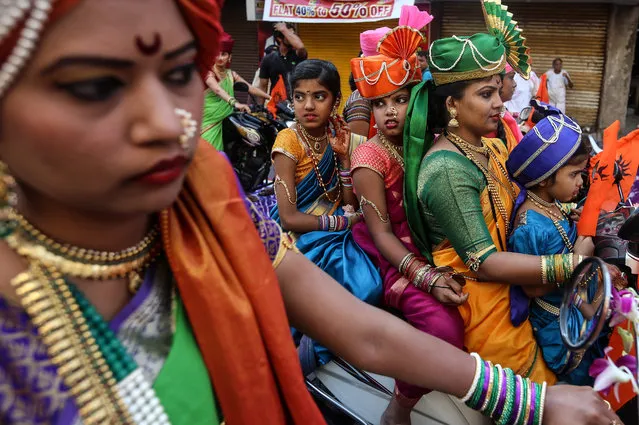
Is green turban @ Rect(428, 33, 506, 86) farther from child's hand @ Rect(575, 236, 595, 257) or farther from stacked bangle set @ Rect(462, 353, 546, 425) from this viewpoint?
stacked bangle set @ Rect(462, 353, 546, 425)

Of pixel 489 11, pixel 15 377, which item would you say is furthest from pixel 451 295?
pixel 15 377

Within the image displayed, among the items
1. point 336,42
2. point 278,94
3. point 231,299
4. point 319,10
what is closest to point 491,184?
point 231,299

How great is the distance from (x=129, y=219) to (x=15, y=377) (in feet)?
1.02

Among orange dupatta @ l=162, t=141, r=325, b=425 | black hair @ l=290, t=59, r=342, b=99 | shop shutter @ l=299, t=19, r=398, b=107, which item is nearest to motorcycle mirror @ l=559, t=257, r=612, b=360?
orange dupatta @ l=162, t=141, r=325, b=425

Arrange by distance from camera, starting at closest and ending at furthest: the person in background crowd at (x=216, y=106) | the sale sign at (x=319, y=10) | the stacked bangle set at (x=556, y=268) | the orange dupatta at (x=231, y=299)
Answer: the orange dupatta at (x=231, y=299) < the stacked bangle set at (x=556, y=268) < the person in background crowd at (x=216, y=106) < the sale sign at (x=319, y=10)

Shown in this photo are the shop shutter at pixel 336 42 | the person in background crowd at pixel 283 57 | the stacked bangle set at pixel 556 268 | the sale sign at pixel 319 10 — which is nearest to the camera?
the stacked bangle set at pixel 556 268

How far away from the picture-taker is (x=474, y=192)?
2.12 meters

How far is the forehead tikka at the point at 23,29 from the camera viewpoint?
706 mm

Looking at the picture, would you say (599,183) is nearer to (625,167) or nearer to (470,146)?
(625,167)

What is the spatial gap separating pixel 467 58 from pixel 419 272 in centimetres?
91

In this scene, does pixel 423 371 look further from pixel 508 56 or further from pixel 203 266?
pixel 508 56

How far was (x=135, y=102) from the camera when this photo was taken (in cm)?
79

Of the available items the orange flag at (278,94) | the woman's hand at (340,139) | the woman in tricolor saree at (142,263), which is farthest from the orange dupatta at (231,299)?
the orange flag at (278,94)

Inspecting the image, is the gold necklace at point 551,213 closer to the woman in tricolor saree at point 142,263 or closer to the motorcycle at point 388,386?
the motorcycle at point 388,386
